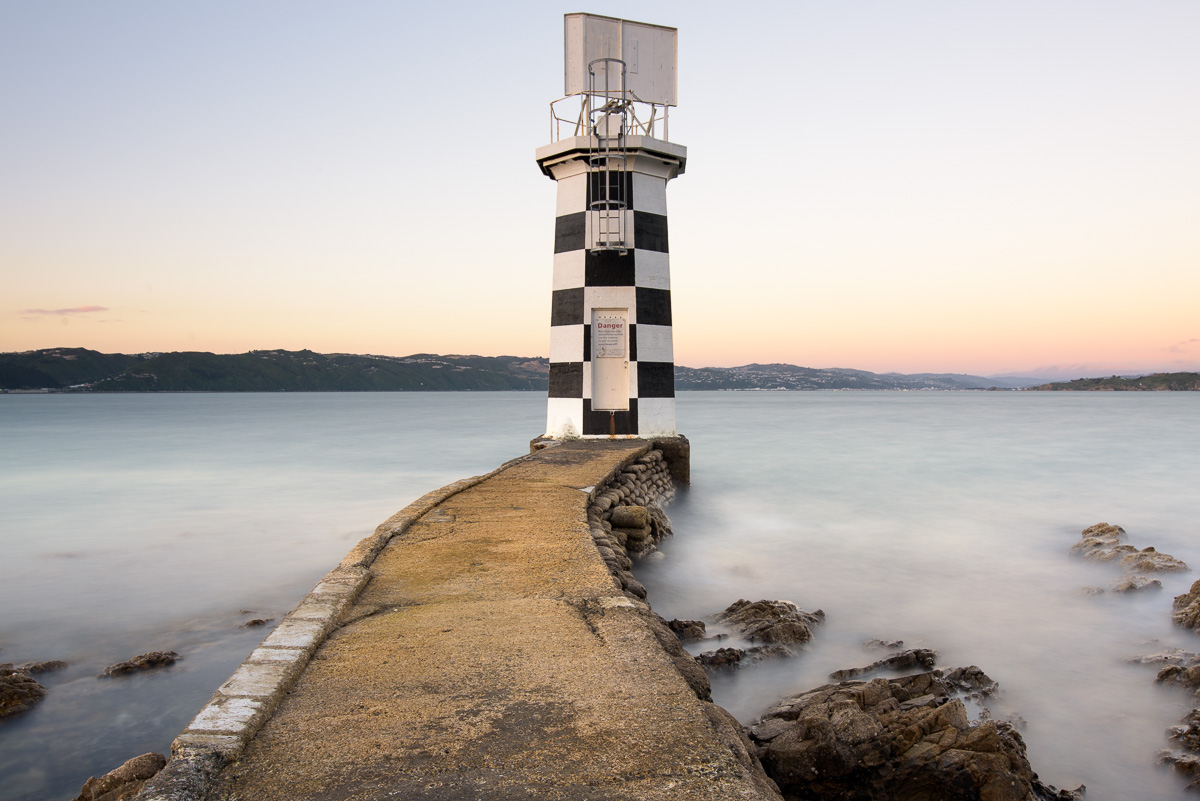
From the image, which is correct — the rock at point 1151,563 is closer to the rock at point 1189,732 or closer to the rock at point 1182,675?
the rock at point 1182,675

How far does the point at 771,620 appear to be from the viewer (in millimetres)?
4477

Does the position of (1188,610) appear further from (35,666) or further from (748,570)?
(35,666)

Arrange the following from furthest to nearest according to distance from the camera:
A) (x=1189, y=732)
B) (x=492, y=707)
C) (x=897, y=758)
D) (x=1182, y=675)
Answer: (x=1182, y=675)
(x=1189, y=732)
(x=897, y=758)
(x=492, y=707)

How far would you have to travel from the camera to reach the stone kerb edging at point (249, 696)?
1567mm

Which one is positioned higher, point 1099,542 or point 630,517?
point 630,517

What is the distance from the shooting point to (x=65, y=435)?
22.4m

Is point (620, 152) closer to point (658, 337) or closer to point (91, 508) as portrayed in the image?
point (658, 337)

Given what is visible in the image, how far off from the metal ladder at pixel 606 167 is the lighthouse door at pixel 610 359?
82 centimetres

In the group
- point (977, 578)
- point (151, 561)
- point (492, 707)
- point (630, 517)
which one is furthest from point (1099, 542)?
point (151, 561)

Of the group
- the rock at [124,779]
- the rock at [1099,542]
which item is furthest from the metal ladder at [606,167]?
the rock at [124,779]

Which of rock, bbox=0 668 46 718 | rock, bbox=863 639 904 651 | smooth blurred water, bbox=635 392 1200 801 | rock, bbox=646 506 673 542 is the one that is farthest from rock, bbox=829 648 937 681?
rock, bbox=0 668 46 718

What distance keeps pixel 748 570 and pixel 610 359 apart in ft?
12.4

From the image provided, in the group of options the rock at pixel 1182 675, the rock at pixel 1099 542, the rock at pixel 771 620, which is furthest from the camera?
the rock at pixel 1099 542

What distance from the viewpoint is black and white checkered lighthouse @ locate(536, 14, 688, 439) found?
29.8 feet
